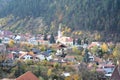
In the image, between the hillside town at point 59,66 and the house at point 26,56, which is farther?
the house at point 26,56

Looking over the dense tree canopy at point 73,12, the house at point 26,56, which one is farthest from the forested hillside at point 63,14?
the house at point 26,56

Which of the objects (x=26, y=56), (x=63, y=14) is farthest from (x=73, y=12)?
(x=26, y=56)

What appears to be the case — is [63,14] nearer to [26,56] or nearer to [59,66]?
[26,56]

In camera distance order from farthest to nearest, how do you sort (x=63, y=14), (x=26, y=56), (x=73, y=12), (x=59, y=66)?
1. (x=63, y=14)
2. (x=73, y=12)
3. (x=26, y=56)
4. (x=59, y=66)

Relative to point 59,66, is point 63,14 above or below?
above

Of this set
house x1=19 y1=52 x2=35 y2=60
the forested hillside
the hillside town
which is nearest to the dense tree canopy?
the forested hillside

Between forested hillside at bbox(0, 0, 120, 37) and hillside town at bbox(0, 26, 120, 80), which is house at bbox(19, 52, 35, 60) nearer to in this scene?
hillside town at bbox(0, 26, 120, 80)

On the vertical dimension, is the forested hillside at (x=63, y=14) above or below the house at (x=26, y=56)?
above

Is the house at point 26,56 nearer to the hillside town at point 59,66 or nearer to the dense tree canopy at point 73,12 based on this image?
the hillside town at point 59,66

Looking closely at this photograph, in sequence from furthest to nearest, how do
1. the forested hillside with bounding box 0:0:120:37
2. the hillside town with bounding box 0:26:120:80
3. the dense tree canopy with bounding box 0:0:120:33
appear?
the forested hillside with bounding box 0:0:120:37 → the dense tree canopy with bounding box 0:0:120:33 → the hillside town with bounding box 0:26:120:80
